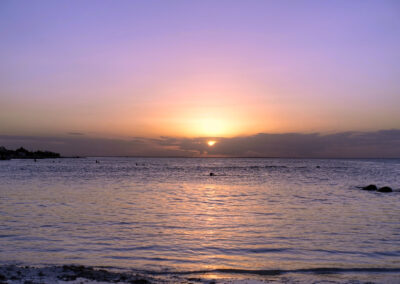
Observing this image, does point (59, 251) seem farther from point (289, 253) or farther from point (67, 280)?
point (289, 253)

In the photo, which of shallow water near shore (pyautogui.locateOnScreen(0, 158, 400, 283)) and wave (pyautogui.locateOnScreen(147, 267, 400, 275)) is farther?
shallow water near shore (pyautogui.locateOnScreen(0, 158, 400, 283))

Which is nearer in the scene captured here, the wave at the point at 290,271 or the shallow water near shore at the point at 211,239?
the wave at the point at 290,271

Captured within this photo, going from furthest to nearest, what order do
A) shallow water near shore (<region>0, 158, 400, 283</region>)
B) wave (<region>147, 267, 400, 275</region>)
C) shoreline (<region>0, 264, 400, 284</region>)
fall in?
shallow water near shore (<region>0, 158, 400, 283</region>) < wave (<region>147, 267, 400, 275</region>) < shoreline (<region>0, 264, 400, 284</region>)

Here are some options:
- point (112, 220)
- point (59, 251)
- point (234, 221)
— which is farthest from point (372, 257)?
point (112, 220)

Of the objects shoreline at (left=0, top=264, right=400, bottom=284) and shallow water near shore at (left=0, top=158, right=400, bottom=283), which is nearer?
shoreline at (left=0, top=264, right=400, bottom=284)

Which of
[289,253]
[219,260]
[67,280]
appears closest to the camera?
[67,280]

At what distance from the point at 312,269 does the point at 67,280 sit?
7.61 m

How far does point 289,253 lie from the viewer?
13.1m

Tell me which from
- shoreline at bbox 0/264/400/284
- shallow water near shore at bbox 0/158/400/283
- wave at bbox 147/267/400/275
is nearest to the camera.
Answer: shoreline at bbox 0/264/400/284

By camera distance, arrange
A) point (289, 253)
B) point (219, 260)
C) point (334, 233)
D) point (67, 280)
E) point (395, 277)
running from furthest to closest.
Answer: point (334, 233) < point (289, 253) < point (219, 260) < point (395, 277) < point (67, 280)

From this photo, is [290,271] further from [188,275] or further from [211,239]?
[211,239]

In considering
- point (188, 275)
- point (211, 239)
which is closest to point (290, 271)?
point (188, 275)

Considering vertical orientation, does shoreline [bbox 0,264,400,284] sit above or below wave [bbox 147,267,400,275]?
above

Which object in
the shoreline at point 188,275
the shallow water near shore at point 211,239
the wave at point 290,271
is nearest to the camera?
the shoreline at point 188,275
